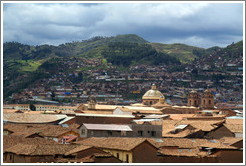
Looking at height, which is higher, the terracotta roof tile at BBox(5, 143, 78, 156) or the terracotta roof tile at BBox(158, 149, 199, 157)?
the terracotta roof tile at BBox(5, 143, 78, 156)

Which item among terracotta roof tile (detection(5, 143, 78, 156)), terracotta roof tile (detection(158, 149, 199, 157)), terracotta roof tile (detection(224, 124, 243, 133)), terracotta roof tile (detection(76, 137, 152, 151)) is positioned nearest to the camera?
terracotta roof tile (detection(5, 143, 78, 156))

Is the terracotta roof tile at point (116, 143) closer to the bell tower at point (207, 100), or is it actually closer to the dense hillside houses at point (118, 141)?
the dense hillside houses at point (118, 141)

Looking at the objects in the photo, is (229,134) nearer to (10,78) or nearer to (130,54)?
(10,78)

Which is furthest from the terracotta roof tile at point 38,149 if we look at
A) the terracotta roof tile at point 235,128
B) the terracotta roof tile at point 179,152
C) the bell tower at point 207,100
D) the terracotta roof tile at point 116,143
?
the bell tower at point 207,100

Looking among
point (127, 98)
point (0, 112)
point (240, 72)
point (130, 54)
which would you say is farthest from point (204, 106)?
point (130, 54)

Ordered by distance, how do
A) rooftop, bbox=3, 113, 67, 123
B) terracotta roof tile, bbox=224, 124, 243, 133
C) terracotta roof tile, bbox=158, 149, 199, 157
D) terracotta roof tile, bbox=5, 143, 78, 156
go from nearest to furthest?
terracotta roof tile, bbox=5, 143, 78, 156, terracotta roof tile, bbox=158, 149, 199, 157, terracotta roof tile, bbox=224, 124, 243, 133, rooftop, bbox=3, 113, 67, 123

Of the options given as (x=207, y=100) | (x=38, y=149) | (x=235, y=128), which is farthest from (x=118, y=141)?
(x=207, y=100)

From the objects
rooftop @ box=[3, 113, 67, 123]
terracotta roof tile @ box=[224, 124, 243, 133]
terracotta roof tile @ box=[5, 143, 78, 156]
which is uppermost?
terracotta roof tile @ box=[5, 143, 78, 156]

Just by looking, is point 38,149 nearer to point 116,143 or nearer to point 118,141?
point 116,143

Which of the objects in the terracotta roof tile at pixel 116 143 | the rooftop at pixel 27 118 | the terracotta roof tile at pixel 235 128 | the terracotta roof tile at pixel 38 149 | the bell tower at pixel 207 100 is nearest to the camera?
the terracotta roof tile at pixel 38 149

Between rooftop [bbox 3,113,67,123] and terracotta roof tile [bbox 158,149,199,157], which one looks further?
rooftop [bbox 3,113,67,123]

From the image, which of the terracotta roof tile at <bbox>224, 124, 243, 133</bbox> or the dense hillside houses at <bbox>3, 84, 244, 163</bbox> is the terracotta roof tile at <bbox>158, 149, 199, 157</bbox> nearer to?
the dense hillside houses at <bbox>3, 84, 244, 163</bbox>

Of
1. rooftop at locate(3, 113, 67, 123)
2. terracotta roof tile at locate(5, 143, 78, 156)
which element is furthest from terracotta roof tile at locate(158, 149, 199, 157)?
rooftop at locate(3, 113, 67, 123)

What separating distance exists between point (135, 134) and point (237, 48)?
138714mm
